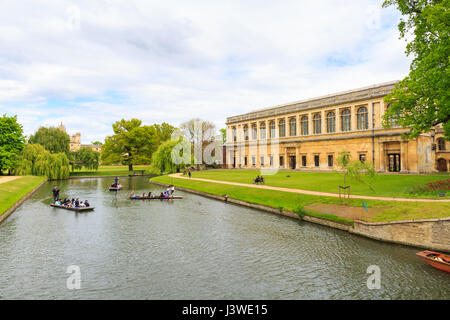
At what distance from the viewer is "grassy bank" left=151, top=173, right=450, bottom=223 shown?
55.2 feet

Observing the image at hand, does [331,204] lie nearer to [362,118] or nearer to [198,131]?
[362,118]

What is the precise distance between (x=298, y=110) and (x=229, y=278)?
52.8 m

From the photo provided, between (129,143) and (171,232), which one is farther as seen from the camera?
(129,143)

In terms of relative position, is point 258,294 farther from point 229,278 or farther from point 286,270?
point 286,270

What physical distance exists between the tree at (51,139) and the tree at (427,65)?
71242 millimetres

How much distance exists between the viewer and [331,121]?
54.2 metres

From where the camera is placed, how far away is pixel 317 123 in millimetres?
56938

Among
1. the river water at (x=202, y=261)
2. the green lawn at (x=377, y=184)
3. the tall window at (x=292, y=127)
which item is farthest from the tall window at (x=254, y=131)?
the river water at (x=202, y=261)

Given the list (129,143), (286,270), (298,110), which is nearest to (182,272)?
(286,270)

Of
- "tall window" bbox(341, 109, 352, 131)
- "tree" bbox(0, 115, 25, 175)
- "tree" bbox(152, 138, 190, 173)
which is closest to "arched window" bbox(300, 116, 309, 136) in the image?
"tall window" bbox(341, 109, 352, 131)

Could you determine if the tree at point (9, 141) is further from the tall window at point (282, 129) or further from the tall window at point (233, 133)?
the tall window at point (282, 129)

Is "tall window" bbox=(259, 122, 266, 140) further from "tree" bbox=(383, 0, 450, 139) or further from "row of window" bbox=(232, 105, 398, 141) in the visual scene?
"tree" bbox=(383, 0, 450, 139)

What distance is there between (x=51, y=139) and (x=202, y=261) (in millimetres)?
69663
